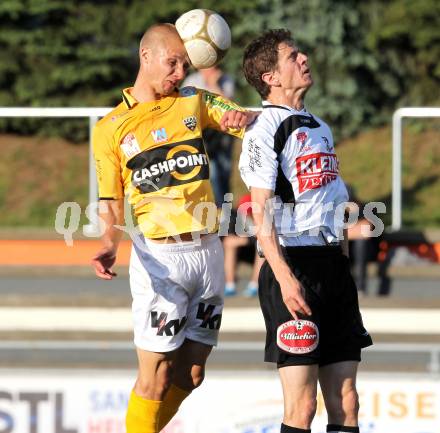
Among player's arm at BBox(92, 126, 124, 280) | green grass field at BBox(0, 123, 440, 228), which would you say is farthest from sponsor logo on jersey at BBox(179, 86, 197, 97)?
green grass field at BBox(0, 123, 440, 228)

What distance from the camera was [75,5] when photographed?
14.8m

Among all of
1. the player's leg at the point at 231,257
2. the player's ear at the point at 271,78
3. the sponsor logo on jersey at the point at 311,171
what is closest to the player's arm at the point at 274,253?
the sponsor logo on jersey at the point at 311,171

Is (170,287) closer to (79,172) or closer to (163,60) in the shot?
(163,60)

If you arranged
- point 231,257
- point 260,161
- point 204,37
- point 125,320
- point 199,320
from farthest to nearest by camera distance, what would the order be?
point 231,257 < point 125,320 < point 199,320 < point 204,37 < point 260,161

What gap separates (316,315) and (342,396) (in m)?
0.34

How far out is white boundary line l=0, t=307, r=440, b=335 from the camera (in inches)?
278

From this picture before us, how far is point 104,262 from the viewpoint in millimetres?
4555

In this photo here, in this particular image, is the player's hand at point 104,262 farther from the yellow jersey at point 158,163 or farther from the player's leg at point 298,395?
the player's leg at point 298,395

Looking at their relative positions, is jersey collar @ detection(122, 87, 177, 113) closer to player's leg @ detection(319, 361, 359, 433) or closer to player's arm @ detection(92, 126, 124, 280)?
player's arm @ detection(92, 126, 124, 280)

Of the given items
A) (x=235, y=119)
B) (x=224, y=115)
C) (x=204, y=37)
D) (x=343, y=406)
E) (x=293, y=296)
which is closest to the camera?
(x=293, y=296)

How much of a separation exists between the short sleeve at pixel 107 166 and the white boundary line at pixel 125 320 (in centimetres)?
259

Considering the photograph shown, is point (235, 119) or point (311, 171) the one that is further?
point (235, 119)

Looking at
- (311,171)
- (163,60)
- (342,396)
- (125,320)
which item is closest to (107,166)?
(163,60)

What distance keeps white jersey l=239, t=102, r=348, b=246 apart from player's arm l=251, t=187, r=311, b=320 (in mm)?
62
